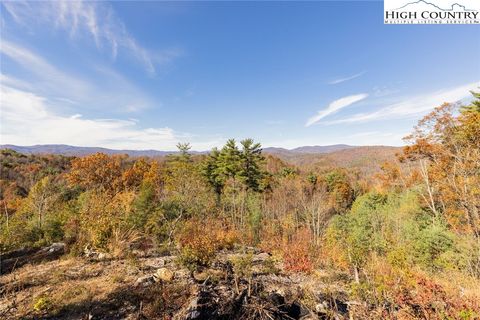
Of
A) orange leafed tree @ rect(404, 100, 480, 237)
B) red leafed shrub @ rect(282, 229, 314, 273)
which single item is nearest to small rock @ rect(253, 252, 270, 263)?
red leafed shrub @ rect(282, 229, 314, 273)

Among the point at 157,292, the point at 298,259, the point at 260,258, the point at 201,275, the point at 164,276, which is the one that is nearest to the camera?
the point at 157,292

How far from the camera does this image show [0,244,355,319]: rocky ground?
365 centimetres

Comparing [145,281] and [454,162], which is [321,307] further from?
[454,162]

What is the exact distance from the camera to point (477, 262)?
5891 millimetres

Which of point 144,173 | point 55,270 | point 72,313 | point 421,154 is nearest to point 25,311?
point 72,313

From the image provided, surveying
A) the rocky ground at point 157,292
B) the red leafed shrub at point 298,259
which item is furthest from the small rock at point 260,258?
the rocky ground at point 157,292

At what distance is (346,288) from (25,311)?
20.9 feet

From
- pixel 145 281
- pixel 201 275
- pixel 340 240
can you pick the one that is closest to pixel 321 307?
pixel 201 275

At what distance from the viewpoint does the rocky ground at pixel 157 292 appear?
3.65 meters

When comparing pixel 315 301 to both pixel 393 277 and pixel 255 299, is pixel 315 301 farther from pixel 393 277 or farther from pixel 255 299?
pixel 393 277

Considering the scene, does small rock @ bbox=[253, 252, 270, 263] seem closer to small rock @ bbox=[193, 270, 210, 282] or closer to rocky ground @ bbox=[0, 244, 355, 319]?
rocky ground @ bbox=[0, 244, 355, 319]

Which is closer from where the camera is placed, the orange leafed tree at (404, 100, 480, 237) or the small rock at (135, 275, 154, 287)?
the small rock at (135, 275, 154, 287)

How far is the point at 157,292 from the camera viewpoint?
431cm

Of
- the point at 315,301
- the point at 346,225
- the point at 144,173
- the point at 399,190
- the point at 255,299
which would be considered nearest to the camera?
the point at 255,299
